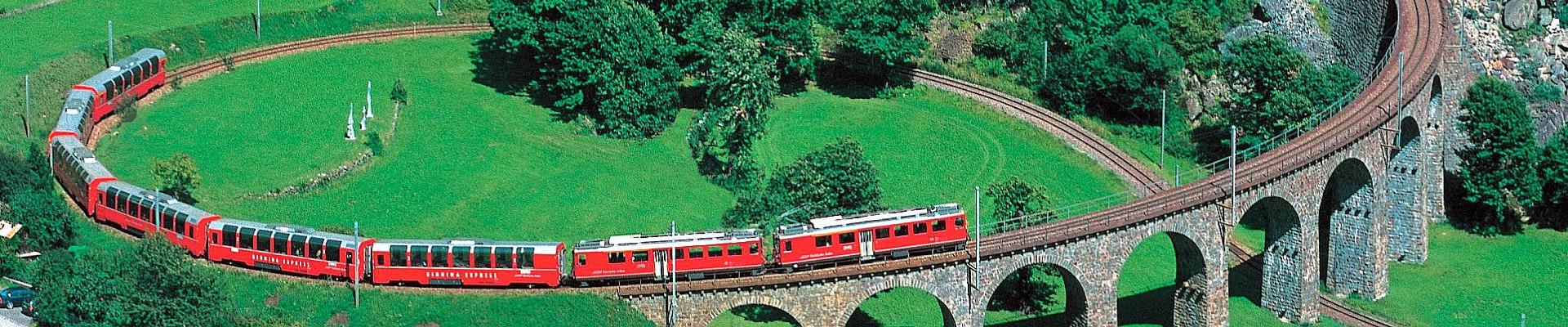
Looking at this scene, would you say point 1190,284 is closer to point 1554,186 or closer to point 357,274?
point 1554,186

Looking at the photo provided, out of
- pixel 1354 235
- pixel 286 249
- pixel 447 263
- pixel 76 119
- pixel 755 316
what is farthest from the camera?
pixel 1354 235

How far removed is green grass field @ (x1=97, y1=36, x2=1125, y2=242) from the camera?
506ft

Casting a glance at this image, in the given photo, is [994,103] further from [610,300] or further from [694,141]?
[610,300]

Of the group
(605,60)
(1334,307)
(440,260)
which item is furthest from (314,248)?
(1334,307)

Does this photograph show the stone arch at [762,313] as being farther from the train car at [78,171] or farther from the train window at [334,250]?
the train car at [78,171]

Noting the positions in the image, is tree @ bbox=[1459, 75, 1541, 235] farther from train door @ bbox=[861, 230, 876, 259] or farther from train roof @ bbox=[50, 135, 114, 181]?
train roof @ bbox=[50, 135, 114, 181]

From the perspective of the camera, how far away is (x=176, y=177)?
498 feet

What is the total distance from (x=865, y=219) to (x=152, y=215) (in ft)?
124

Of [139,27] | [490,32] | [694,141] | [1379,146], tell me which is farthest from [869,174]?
[139,27]

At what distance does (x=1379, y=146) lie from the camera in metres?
158

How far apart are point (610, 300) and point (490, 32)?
53020mm

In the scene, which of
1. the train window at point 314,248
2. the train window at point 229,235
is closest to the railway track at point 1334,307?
the train window at point 314,248

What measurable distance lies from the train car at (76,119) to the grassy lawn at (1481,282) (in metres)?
73.9

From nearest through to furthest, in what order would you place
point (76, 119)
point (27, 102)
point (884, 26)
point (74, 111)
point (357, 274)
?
point (357, 274)
point (76, 119)
point (74, 111)
point (27, 102)
point (884, 26)
